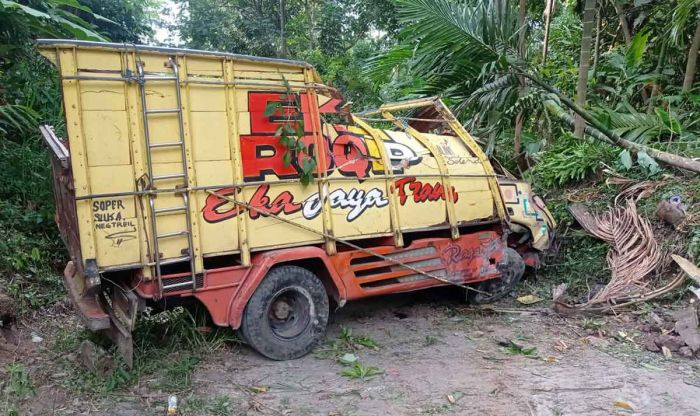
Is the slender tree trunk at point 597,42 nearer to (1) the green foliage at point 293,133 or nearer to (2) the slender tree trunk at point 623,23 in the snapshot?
(2) the slender tree trunk at point 623,23

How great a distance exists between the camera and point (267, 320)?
461 centimetres

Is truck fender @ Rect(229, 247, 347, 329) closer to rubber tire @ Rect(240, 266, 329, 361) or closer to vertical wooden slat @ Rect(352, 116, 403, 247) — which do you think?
rubber tire @ Rect(240, 266, 329, 361)

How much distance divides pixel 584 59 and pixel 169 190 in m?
6.37

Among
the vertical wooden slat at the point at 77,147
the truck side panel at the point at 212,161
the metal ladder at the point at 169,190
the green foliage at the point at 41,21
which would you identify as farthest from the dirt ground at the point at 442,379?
the green foliage at the point at 41,21

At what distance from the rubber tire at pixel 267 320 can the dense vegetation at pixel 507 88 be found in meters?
2.64

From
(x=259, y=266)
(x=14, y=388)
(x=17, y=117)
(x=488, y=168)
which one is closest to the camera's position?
(x=14, y=388)

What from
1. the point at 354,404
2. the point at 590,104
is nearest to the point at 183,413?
the point at 354,404

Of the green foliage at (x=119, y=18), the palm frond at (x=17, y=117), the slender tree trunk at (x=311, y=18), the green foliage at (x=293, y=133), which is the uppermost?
the slender tree trunk at (x=311, y=18)

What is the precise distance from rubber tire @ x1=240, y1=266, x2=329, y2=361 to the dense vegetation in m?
2.64

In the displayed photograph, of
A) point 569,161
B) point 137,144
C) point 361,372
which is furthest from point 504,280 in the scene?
point 137,144

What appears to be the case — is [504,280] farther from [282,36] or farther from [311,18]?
[311,18]

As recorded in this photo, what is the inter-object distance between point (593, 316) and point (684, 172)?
267 centimetres

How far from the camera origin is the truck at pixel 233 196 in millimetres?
3871

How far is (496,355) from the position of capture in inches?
191
